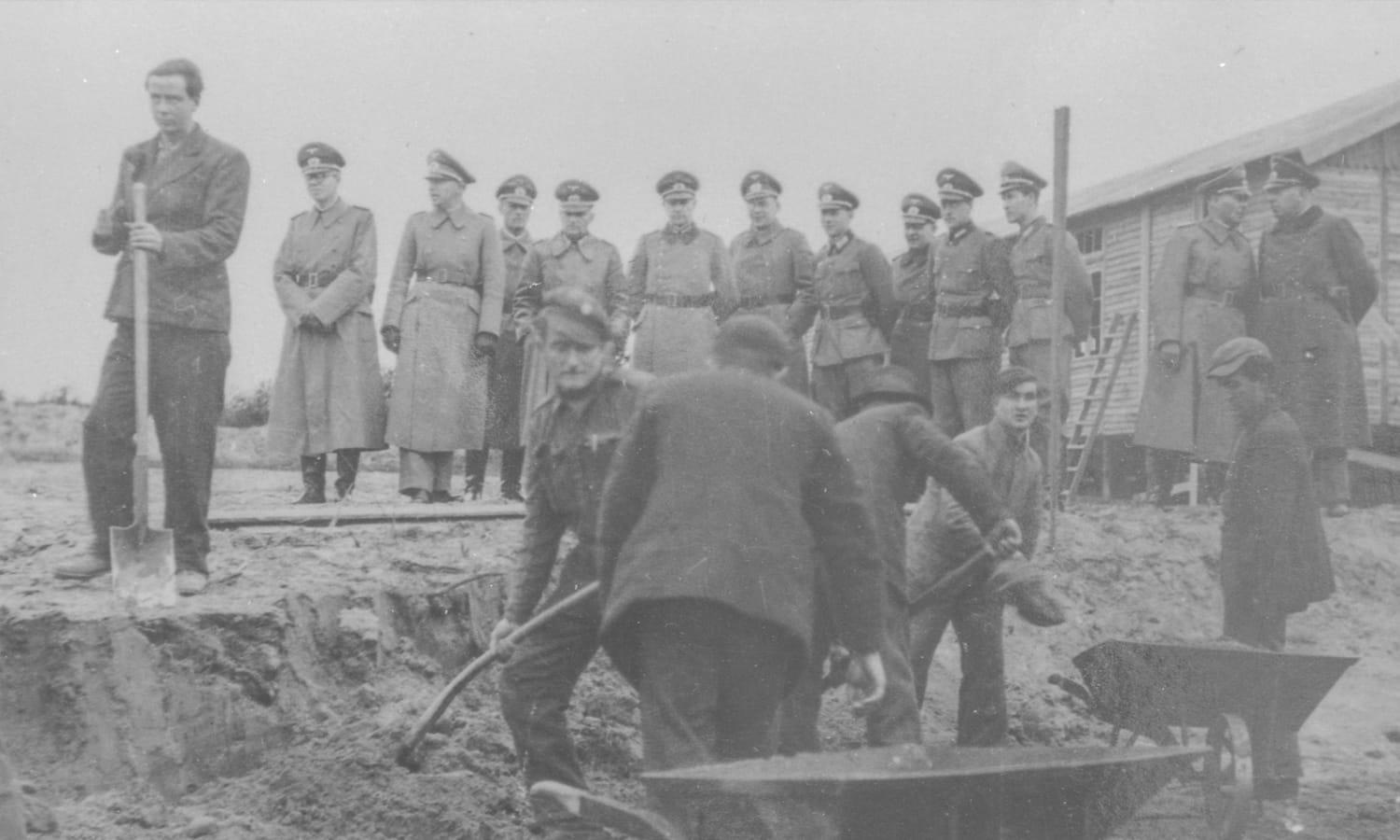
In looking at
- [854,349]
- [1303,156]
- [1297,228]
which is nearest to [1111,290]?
[1303,156]

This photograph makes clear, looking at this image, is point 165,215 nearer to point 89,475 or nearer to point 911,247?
point 89,475

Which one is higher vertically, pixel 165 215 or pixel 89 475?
pixel 165 215

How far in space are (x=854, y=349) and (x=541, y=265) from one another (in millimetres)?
1964

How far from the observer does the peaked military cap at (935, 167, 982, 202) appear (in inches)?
368

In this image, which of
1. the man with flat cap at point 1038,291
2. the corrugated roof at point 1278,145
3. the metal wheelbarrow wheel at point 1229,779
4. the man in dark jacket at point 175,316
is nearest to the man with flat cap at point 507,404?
the man in dark jacket at point 175,316

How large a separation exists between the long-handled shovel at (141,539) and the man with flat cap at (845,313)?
4201mm

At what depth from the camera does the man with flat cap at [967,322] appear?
29.1 feet

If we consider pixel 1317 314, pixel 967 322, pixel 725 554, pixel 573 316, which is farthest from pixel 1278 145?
pixel 725 554

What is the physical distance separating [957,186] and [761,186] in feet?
3.99

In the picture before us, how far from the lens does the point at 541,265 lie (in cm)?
906

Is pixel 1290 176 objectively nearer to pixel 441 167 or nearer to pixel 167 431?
pixel 441 167

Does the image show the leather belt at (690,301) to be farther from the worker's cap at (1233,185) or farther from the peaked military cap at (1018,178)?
the worker's cap at (1233,185)

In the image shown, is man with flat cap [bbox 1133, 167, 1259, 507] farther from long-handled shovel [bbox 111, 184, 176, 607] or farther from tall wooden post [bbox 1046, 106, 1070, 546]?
long-handled shovel [bbox 111, 184, 176, 607]

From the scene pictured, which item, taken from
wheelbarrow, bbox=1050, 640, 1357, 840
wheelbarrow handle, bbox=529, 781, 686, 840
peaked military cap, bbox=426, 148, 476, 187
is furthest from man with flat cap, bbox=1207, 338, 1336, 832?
peaked military cap, bbox=426, 148, 476, 187
